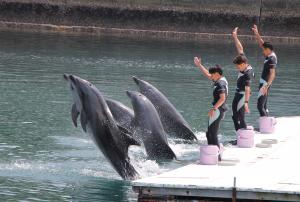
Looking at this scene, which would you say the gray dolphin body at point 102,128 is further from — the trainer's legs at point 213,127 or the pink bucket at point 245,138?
the pink bucket at point 245,138

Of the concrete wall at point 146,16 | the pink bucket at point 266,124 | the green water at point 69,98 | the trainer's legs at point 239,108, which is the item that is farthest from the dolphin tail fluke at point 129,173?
the concrete wall at point 146,16

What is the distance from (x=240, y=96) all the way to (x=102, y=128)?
3.68m

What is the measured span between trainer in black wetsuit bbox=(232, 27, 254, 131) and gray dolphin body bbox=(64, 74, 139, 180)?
2966 millimetres

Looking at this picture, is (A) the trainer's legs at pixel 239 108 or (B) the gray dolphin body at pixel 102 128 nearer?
(B) the gray dolphin body at pixel 102 128

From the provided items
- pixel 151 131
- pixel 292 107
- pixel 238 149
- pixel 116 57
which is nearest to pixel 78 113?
pixel 151 131

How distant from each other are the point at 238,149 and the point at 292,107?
37.7 ft

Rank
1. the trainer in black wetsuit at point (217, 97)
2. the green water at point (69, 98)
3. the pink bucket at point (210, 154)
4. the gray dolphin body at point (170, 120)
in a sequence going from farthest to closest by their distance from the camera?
the gray dolphin body at point (170, 120)
the green water at point (69, 98)
the trainer in black wetsuit at point (217, 97)
the pink bucket at point (210, 154)

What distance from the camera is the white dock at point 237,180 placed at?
54.4 ft

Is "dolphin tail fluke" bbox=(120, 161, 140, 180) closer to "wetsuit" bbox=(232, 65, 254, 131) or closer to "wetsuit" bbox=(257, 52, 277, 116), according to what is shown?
"wetsuit" bbox=(232, 65, 254, 131)

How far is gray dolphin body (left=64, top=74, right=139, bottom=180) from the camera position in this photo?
20.2 m

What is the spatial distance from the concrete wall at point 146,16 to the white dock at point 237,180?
4229 cm

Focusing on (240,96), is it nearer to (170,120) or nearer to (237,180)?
(170,120)

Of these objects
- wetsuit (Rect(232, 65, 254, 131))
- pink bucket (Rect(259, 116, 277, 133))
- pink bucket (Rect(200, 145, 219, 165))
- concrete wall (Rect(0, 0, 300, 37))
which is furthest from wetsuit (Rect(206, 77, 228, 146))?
concrete wall (Rect(0, 0, 300, 37))

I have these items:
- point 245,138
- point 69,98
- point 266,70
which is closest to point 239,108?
point 245,138
